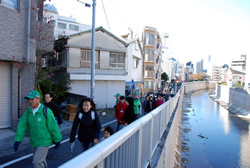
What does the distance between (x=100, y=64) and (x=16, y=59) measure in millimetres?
10776

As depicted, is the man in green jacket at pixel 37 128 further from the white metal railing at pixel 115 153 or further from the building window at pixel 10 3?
the building window at pixel 10 3

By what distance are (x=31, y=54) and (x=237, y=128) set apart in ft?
65.8

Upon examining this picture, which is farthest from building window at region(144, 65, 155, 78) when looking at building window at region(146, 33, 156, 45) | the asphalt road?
the asphalt road

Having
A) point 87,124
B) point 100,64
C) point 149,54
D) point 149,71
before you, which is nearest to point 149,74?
point 149,71

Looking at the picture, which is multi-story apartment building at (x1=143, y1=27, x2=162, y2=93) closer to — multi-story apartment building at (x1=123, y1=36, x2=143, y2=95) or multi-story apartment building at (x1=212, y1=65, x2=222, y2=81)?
multi-story apartment building at (x1=123, y1=36, x2=143, y2=95)

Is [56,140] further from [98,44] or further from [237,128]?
[237,128]

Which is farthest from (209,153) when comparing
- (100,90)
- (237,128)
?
(100,90)

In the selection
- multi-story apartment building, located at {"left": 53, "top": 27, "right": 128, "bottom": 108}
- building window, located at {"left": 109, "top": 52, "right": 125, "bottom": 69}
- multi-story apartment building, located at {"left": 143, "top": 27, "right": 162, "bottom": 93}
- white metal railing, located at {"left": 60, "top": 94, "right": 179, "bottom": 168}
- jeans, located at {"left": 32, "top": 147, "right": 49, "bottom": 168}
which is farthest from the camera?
multi-story apartment building, located at {"left": 143, "top": 27, "right": 162, "bottom": 93}

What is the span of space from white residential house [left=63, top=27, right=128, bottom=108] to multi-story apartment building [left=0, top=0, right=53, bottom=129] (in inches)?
324

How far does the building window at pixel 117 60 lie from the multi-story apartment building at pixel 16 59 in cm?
1126

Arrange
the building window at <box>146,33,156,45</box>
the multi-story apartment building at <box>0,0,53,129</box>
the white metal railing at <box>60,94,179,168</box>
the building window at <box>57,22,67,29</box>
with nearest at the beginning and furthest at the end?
the white metal railing at <box>60,94,179,168</box>, the multi-story apartment building at <box>0,0,53,129</box>, the building window at <box>146,33,156,45</box>, the building window at <box>57,22,67,29</box>

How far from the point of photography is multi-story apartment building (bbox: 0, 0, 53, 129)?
7.26 meters

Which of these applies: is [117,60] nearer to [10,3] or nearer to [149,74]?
[10,3]

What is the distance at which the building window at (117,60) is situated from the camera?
62.6 feet
